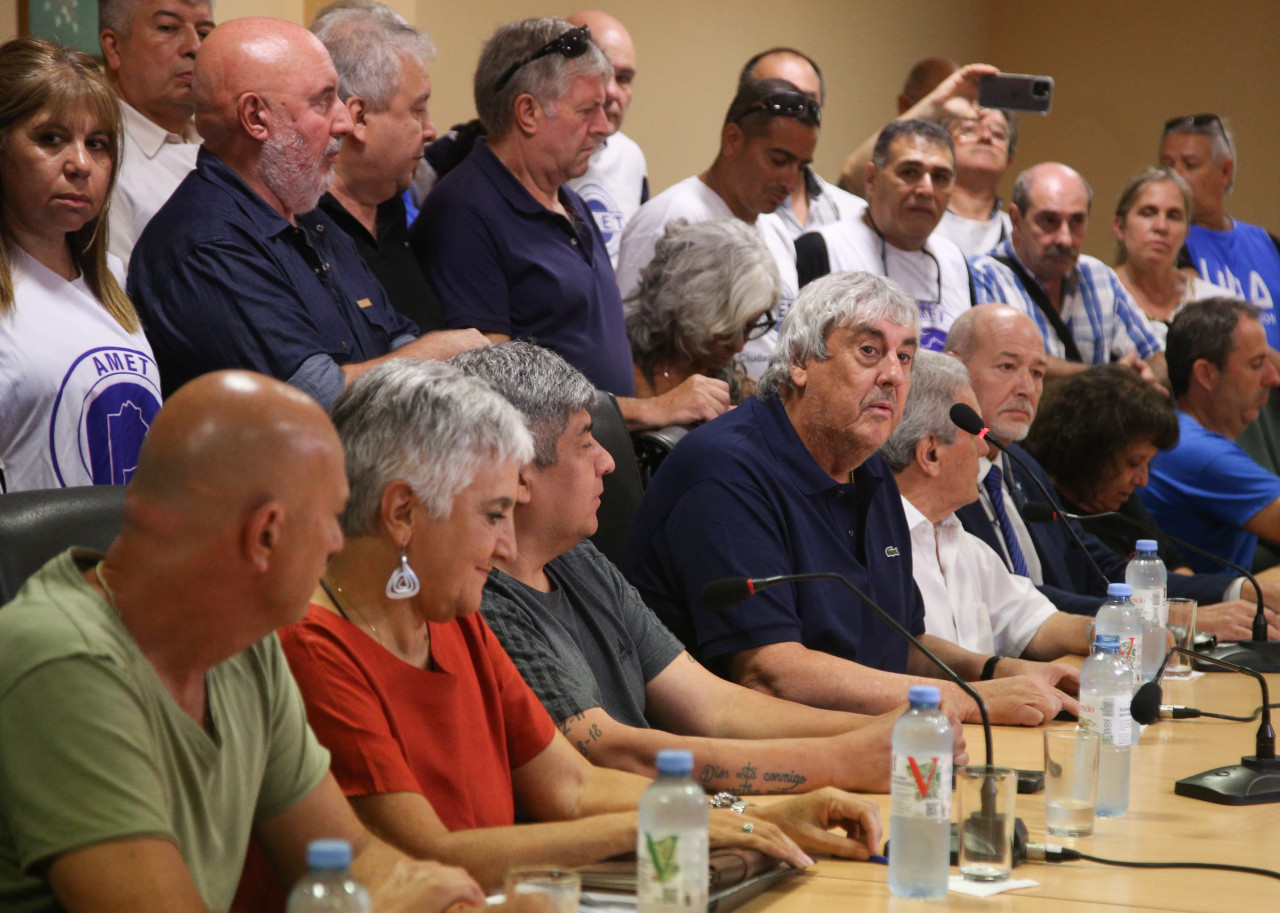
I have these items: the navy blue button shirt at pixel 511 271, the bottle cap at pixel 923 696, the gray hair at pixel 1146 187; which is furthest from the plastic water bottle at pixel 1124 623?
the gray hair at pixel 1146 187

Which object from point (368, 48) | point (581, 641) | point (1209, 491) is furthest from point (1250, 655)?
point (368, 48)

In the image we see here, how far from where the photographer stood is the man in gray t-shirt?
1.99m

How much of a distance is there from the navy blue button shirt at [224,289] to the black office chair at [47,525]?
2.55 ft

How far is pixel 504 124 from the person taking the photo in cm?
338

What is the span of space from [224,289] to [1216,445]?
3.18 meters

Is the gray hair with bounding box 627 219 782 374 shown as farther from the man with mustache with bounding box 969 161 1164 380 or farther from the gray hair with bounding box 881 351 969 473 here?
the man with mustache with bounding box 969 161 1164 380

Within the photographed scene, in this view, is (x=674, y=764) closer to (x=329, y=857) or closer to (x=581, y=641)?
(x=329, y=857)

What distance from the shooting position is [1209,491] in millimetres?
4477

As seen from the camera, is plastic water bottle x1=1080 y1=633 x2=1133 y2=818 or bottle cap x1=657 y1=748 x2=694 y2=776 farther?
plastic water bottle x1=1080 y1=633 x2=1133 y2=818

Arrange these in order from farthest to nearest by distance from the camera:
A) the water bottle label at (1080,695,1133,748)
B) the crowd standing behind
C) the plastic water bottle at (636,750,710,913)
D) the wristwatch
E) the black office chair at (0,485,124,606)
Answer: the water bottle label at (1080,695,1133,748) < the wristwatch < the black office chair at (0,485,124,606) < the plastic water bottle at (636,750,710,913) < the crowd standing behind

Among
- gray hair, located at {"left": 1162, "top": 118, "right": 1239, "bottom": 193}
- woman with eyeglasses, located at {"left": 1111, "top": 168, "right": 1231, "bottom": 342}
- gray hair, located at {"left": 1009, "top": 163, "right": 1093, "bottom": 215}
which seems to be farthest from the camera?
gray hair, located at {"left": 1162, "top": 118, "right": 1239, "bottom": 193}

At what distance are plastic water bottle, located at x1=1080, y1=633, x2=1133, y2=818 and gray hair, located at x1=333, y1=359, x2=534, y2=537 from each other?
97 centimetres

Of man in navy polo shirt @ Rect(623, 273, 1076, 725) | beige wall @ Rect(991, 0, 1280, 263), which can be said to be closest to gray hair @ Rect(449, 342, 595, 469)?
man in navy polo shirt @ Rect(623, 273, 1076, 725)

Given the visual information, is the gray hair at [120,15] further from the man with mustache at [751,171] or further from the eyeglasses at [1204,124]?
the eyeglasses at [1204,124]
